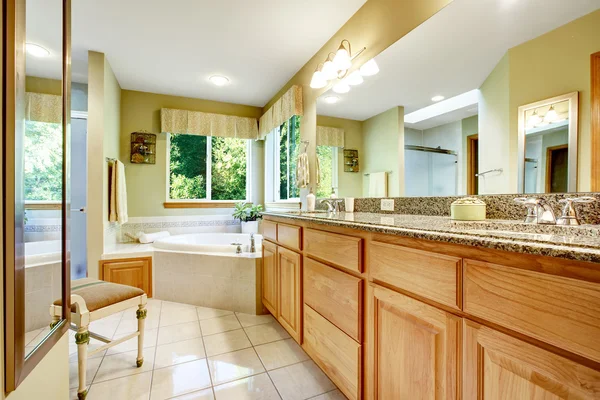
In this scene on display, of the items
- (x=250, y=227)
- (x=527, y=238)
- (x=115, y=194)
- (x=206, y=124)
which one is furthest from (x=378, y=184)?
(x=206, y=124)

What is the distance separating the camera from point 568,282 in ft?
1.74

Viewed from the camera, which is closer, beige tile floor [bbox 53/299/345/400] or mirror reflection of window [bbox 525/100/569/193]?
mirror reflection of window [bbox 525/100/569/193]

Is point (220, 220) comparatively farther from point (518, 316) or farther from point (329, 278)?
point (518, 316)

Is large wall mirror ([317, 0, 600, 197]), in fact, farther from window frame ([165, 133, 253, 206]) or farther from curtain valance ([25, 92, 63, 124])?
window frame ([165, 133, 253, 206])

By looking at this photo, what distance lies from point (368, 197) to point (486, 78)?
1.00 meters

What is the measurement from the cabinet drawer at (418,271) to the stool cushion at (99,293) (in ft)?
4.60

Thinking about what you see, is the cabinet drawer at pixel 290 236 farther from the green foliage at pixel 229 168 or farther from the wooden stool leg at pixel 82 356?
the green foliage at pixel 229 168

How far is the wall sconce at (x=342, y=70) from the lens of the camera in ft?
6.32

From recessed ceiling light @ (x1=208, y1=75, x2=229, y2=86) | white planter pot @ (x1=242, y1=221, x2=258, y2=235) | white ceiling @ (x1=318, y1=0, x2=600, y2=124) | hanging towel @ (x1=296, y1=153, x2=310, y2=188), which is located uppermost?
recessed ceiling light @ (x1=208, y1=75, x2=229, y2=86)

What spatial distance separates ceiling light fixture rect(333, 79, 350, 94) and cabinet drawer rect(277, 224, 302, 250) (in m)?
1.17

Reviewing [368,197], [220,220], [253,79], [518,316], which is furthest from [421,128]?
[220,220]

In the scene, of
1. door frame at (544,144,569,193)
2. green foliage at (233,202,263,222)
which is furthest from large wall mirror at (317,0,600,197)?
green foliage at (233,202,263,222)

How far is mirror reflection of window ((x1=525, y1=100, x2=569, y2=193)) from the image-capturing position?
0.96 meters

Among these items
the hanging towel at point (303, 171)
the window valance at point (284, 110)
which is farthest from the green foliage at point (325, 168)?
the window valance at point (284, 110)
